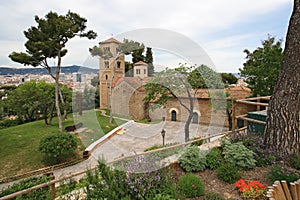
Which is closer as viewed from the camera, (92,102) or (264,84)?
(92,102)

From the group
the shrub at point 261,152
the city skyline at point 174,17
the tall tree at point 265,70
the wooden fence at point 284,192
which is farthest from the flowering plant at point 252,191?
the tall tree at point 265,70

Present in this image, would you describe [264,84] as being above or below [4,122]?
above

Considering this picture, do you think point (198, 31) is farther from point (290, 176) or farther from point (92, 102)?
point (290, 176)

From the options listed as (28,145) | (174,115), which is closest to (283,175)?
(174,115)

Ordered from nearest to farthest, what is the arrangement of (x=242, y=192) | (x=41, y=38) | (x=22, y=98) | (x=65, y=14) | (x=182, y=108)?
(x=242, y=192) < (x=182, y=108) < (x=41, y=38) < (x=65, y=14) < (x=22, y=98)

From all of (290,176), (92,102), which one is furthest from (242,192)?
(92,102)
